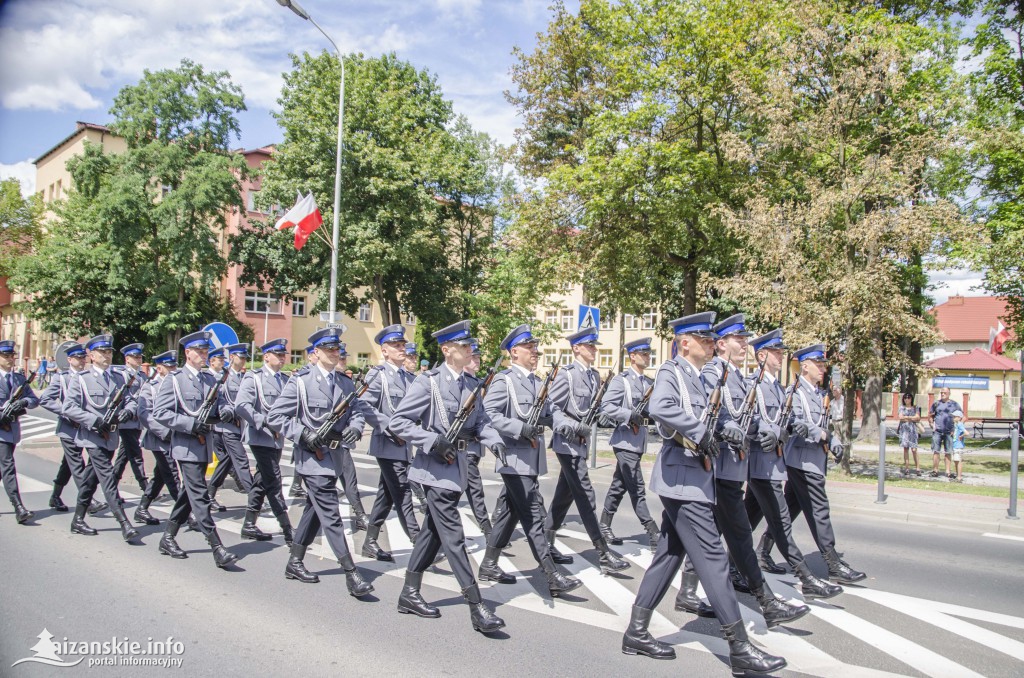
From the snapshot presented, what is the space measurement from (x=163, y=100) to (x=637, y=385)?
35.6 m

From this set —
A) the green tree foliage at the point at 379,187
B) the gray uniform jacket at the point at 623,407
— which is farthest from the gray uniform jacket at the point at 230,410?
the green tree foliage at the point at 379,187

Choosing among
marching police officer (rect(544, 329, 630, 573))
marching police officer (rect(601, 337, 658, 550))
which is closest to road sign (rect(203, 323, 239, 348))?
marching police officer (rect(544, 329, 630, 573))

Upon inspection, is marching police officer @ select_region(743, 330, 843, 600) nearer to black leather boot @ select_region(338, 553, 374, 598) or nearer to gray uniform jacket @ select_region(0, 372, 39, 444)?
black leather boot @ select_region(338, 553, 374, 598)

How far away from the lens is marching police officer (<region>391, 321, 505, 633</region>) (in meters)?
5.36

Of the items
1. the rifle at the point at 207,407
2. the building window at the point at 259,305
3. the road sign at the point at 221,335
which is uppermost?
the building window at the point at 259,305

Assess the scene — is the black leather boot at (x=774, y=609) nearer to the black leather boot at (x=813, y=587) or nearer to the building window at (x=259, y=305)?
the black leather boot at (x=813, y=587)

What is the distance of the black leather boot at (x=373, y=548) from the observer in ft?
24.6

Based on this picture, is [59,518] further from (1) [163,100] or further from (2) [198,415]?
(1) [163,100]

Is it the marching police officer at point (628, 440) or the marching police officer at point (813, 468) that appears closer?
the marching police officer at point (813, 468)

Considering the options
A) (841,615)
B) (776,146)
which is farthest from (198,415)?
(776,146)

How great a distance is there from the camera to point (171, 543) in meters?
7.41

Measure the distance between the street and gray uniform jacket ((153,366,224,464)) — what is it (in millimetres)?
1065

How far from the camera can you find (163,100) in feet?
119

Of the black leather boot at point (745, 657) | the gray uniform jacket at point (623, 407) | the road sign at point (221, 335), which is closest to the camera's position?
the black leather boot at point (745, 657)
